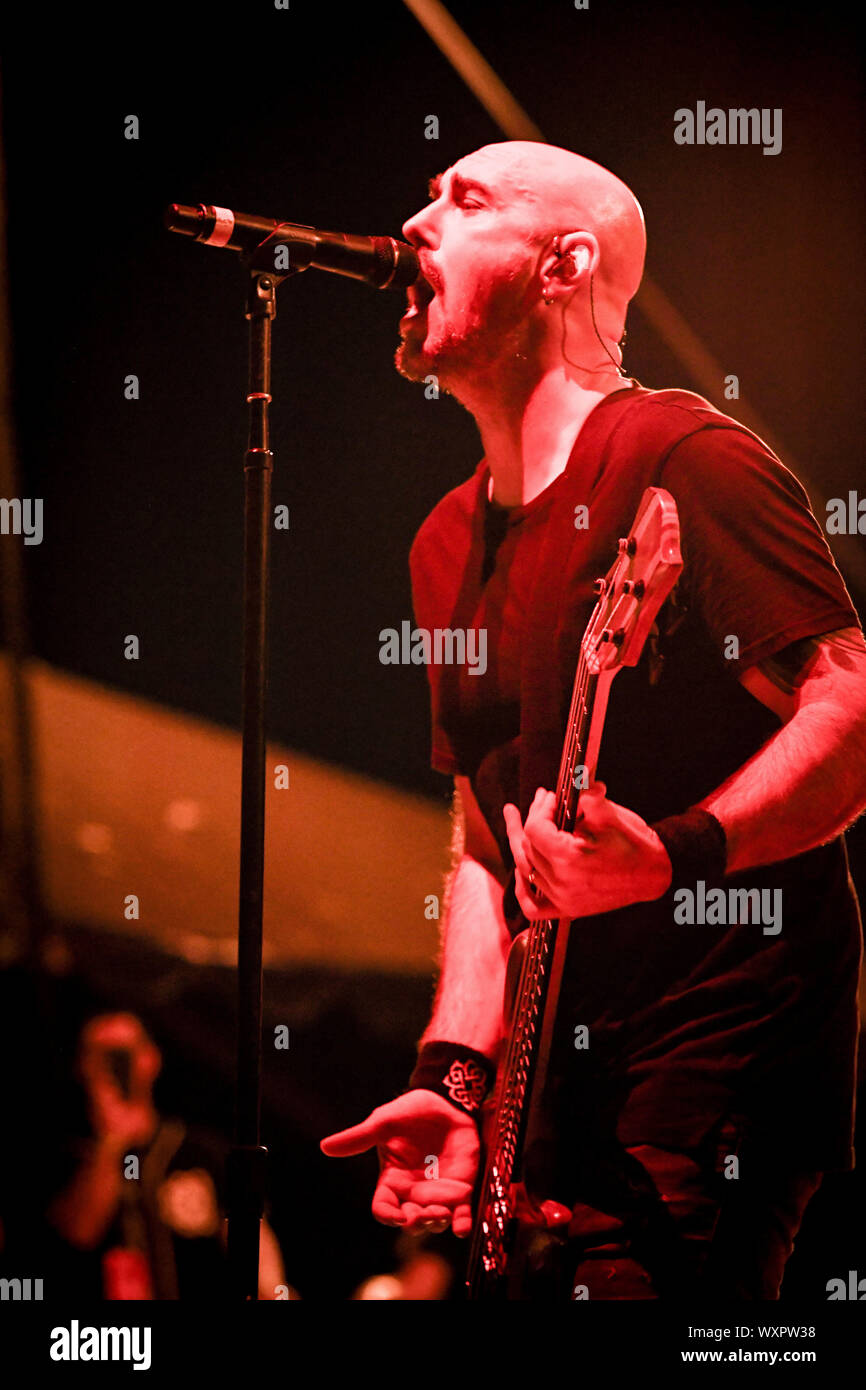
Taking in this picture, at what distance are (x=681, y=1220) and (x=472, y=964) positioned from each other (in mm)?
495

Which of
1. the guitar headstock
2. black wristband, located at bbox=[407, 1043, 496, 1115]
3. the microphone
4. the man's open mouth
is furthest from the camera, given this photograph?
the man's open mouth

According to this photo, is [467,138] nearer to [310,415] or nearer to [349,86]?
[349,86]

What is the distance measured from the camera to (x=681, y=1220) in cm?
183

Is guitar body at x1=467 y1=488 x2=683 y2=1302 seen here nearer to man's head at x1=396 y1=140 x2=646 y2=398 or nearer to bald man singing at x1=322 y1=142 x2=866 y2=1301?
bald man singing at x1=322 y1=142 x2=866 y2=1301

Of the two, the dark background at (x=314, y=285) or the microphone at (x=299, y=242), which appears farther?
the dark background at (x=314, y=285)

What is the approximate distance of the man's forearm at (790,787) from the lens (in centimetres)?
182

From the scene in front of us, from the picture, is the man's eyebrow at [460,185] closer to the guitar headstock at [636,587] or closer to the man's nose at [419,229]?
the man's nose at [419,229]

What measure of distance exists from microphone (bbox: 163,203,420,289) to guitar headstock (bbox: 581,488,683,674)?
0.55 metres

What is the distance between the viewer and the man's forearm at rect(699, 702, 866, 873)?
182 cm

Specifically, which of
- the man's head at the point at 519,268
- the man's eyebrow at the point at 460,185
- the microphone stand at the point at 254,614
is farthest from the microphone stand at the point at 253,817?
the man's eyebrow at the point at 460,185

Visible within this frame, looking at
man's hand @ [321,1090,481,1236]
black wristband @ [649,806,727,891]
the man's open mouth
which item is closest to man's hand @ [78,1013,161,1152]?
man's hand @ [321,1090,481,1236]

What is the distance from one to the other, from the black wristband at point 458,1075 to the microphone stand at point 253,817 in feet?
1.00

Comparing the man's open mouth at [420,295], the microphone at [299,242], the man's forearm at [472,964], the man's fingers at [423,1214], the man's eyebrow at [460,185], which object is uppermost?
the man's eyebrow at [460,185]

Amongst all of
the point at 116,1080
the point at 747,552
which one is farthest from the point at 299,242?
the point at 116,1080
